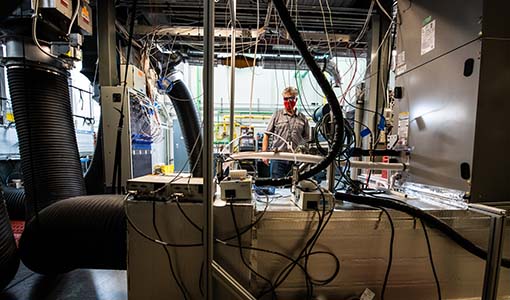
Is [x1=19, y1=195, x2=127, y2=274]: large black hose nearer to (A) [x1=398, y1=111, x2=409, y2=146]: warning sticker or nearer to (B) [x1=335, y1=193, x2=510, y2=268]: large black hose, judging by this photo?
(B) [x1=335, y1=193, x2=510, y2=268]: large black hose

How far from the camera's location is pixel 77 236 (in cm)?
125

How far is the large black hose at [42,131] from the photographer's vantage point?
144 cm

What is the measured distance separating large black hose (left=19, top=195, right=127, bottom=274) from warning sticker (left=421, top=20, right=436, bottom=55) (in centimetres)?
192

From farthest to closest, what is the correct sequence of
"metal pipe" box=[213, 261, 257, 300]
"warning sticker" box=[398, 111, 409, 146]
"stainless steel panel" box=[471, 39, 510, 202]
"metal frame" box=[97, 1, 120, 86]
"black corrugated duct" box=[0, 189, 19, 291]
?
"metal frame" box=[97, 1, 120, 86] → "warning sticker" box=[398, 111, 409, 146] → "black corrugated duct" box=[0, 189, 19, 291] → "stainless steel panel" box=[471, 39, 510, 202] → "metal pipe" box=[213, 261, 257, 300]

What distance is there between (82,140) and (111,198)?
3330 millimetres

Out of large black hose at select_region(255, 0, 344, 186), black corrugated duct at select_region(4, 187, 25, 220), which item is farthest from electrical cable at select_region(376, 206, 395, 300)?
black corrugated duct at select_region(4, 187, 25, 220)

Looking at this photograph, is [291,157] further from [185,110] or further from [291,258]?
[185,110]

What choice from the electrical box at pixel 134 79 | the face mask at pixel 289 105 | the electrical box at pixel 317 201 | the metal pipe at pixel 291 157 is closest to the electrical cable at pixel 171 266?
the metal pipe at pixel 291 157

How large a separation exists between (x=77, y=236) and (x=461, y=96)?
2094 mm

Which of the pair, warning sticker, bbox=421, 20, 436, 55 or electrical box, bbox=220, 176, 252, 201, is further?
warning sticker, bbox=421, 20, 436, 55

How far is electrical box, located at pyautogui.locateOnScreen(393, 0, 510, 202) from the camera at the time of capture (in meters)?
0.91

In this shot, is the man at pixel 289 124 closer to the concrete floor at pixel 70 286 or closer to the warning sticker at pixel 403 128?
the warning sticker at pixel 403 128

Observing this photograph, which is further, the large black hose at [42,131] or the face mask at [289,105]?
the face mask at [289,105]

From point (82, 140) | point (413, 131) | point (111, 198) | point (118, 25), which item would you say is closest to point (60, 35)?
point (118, 25)
